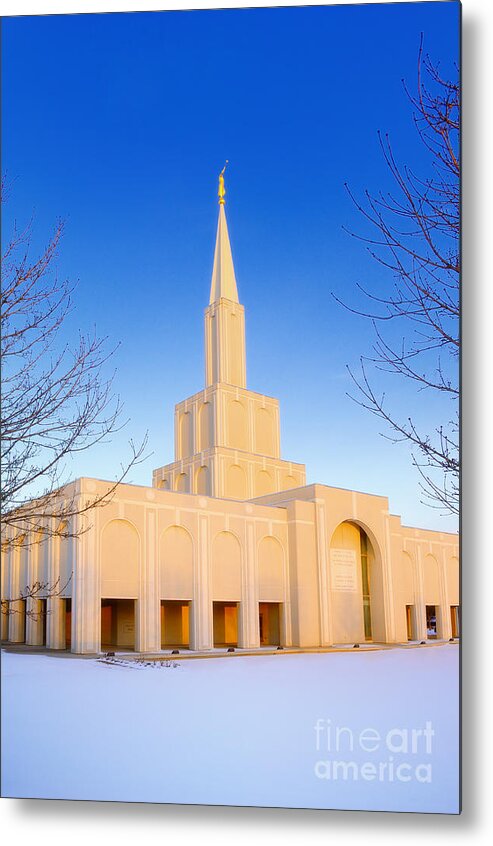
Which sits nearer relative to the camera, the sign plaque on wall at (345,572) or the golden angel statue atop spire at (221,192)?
the golden angel statue atop spire at (221,192)

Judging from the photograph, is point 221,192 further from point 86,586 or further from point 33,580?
point 33,580

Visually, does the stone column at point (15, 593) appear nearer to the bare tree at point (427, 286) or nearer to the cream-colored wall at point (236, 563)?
the cream-colored wall at point (236, 563)

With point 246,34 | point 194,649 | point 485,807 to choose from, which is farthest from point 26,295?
point 194,649

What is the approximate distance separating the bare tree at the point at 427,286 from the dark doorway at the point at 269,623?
511cm

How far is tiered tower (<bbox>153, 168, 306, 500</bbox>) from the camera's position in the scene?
1195cm

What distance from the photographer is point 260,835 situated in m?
6.56

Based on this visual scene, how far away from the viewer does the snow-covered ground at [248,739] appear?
21.8ft

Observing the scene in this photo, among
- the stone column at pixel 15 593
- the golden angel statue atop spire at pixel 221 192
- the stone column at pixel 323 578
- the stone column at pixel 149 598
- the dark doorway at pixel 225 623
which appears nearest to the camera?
the golden angel statue atop spire at pixel 221 192

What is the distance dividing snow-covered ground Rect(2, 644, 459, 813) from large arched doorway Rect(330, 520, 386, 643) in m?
2.37

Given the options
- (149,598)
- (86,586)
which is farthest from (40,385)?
(149,598)

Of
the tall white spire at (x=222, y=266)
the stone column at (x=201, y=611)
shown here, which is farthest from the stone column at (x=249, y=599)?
the tall white spire at (x=222, y=266)

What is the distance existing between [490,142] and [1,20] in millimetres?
4391

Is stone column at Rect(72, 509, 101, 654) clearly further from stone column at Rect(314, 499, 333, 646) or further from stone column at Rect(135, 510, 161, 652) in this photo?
stone column at Rect(314, 499, 333, 646)

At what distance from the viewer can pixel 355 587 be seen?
41.4 feet
